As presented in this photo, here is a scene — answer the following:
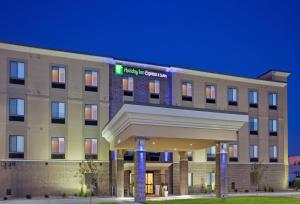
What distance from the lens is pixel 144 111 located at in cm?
2752

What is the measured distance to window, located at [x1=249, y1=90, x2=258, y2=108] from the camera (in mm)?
52312

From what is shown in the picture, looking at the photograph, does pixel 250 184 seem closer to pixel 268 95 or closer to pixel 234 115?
pixel 268 95

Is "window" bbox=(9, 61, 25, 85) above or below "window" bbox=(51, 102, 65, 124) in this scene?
above

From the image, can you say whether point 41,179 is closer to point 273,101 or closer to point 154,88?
point 154,88

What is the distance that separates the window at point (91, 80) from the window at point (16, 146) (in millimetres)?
7775

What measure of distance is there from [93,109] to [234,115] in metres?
17.0

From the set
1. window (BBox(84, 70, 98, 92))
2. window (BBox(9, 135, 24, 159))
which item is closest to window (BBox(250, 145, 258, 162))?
window (BBox(84, 70, 98, 92))

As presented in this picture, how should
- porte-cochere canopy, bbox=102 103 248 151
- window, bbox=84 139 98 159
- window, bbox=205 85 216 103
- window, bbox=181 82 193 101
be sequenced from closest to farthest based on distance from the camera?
porte-cochere canopy, bbox=102 103 248 151
window, bbox=84 139 98 159
window, bbox=181 82 193 101
window, bbox=205 85 216 103

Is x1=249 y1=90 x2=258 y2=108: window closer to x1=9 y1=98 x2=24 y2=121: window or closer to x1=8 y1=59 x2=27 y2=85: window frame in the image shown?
x1=8 y1=59 x2=27 y2=85: window frame

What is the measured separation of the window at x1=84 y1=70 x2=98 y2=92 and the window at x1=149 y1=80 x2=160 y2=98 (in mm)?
5813

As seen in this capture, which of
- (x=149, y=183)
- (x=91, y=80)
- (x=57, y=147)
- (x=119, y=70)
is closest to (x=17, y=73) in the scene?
(x=91, y=80)

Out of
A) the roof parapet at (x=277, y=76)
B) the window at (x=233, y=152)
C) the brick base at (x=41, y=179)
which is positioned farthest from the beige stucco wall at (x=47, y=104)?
the roof parapet at (x=277, y=76)

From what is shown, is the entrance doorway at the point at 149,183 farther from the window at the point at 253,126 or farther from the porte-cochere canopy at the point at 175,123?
the window at the point at 253,126

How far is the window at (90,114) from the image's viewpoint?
42.9 m
